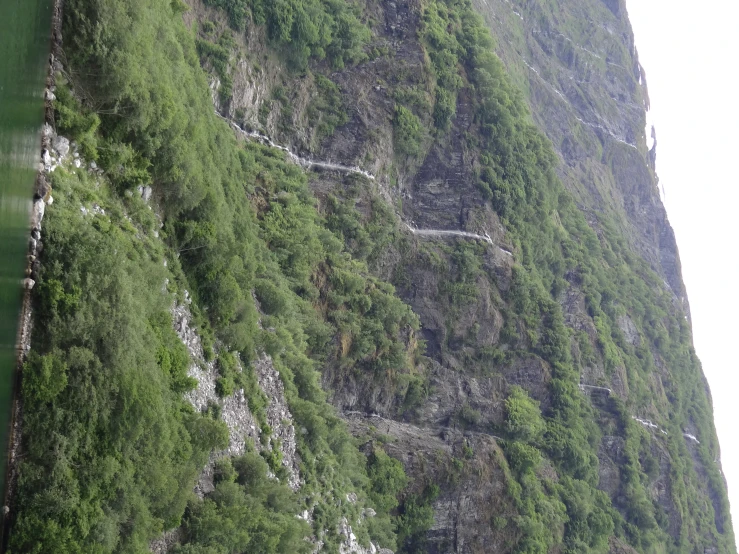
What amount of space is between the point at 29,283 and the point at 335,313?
3525 centimetres

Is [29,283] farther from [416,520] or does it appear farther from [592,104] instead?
[592,104]

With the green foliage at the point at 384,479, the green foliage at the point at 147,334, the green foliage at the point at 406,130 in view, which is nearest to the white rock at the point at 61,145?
the green foliage at the point at 147,334

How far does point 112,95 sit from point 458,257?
47.4m

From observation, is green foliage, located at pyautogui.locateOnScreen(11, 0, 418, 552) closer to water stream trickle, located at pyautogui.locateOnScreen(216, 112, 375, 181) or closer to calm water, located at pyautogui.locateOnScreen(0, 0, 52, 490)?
calm water, located at pyautogui.locateOnScreen(0, 0, 52, 490)

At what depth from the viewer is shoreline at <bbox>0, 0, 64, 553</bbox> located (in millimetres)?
20344

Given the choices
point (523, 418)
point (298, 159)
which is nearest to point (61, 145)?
point (298, 159)

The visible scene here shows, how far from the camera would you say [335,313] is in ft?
184

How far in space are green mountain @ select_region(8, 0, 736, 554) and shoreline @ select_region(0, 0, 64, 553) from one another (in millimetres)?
205

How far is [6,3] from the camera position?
991 inches

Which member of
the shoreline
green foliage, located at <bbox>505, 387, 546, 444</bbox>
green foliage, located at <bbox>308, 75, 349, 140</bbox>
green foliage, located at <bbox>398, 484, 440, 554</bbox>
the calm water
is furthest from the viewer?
green foliage, located at <bbox>505, 387, 546, 444</bbox>

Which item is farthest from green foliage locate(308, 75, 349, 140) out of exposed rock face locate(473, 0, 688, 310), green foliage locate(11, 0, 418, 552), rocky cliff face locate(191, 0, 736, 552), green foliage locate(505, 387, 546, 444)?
exposed rock face locate(473, 0, 688, 310)

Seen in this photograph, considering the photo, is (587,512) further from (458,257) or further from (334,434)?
(334,434)

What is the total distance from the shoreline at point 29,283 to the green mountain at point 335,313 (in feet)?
0.67

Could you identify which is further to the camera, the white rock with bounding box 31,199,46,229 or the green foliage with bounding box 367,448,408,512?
the green foliage with bounding box 367,448,408,512
